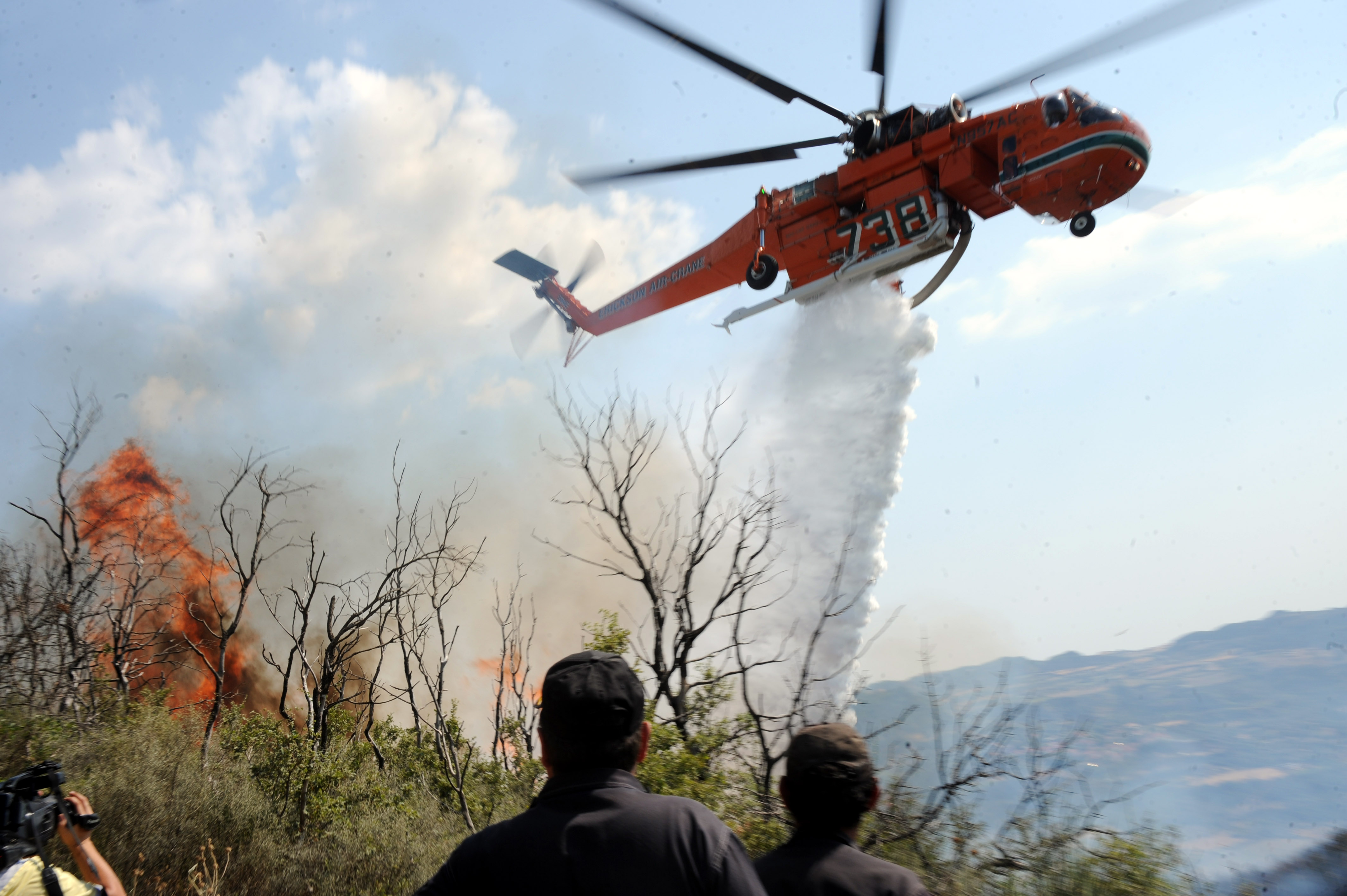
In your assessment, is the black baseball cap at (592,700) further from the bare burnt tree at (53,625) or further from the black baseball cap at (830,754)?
the bare burnt tree at (53,625)

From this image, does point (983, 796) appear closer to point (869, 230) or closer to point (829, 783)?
point (829, 783)

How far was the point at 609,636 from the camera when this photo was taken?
350 inches

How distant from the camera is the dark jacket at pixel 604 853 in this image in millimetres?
1620

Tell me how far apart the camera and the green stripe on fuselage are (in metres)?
13.1

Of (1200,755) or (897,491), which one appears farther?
(897,491)

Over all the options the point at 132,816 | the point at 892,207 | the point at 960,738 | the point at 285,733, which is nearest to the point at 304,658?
the point at 285,733

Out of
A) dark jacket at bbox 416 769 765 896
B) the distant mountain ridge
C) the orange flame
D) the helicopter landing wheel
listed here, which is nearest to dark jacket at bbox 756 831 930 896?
dark jacket at bbox 416 769 765 896

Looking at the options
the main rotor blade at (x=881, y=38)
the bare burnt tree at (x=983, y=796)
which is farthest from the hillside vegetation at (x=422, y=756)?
the main rotor blade at (x=881, y=38)

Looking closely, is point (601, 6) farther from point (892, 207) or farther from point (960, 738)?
point (960, 738)

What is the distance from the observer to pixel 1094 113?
11445 mm

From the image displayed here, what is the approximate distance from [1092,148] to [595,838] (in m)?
12.7

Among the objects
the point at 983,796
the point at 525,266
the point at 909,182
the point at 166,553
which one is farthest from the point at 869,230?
the point at 166,553

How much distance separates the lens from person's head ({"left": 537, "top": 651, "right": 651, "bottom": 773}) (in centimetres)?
183

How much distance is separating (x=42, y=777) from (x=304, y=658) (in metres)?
10.9
